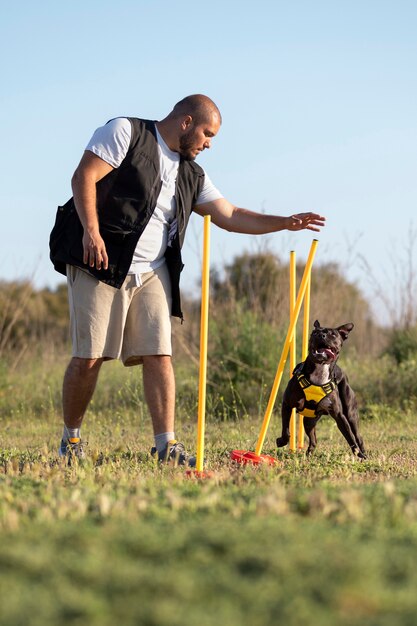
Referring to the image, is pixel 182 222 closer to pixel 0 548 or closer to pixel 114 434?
pixel 114 434

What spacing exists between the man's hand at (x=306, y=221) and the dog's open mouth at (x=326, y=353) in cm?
81

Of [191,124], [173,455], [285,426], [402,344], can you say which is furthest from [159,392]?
[402,344]

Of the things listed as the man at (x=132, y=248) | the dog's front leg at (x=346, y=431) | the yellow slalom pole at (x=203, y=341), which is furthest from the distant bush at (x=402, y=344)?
the yellow slalom pole at (x=203, y=341)

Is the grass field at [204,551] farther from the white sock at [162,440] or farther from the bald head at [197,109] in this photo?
the bald head at [197,109]

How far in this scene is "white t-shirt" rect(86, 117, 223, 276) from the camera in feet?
19.4

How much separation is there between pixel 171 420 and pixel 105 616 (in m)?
3.83

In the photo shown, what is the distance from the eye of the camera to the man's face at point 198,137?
6059 mm

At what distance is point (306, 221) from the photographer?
20.8 ft

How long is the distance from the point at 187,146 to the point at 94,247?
978mm

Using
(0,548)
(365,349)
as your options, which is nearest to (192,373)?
(365,349)

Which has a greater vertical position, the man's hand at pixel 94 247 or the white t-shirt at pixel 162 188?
the white t-shirt at pixel 162 188

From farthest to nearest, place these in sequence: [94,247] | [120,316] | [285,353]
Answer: [285,353] → [120,316] → [94,247]

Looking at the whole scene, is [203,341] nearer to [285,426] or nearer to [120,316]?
[120,316]

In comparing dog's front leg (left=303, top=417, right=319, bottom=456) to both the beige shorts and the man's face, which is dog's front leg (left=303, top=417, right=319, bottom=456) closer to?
the beige shorts
